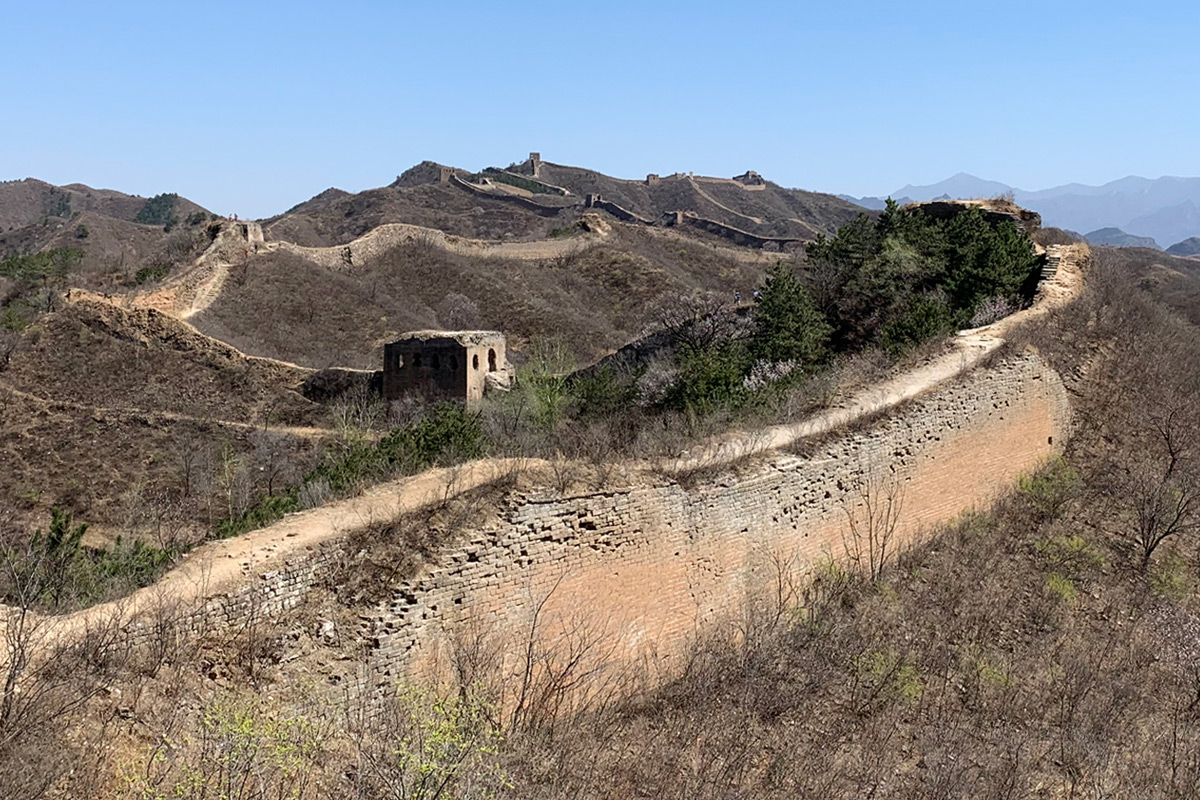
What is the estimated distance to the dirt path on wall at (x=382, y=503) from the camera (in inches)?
270

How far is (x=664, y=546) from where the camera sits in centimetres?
935

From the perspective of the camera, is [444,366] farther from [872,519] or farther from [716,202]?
[716,202]

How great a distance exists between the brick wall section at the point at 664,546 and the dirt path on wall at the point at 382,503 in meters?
0.30

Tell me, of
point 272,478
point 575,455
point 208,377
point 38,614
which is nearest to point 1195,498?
point 575,455

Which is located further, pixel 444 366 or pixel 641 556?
pixel 444 366

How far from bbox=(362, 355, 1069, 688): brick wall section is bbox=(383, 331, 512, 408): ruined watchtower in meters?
13.9

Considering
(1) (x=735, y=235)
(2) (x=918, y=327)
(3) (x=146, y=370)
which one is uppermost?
(1) (x=735, y=235)

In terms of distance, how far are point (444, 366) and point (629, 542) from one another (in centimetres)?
1631

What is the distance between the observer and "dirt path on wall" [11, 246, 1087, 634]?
270 inches

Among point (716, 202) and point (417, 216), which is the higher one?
point (716, 202)

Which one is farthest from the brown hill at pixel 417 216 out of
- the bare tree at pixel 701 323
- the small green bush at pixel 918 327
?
the small green bush at pixel 918 327

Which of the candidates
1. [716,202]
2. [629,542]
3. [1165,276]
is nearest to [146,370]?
[629,542]

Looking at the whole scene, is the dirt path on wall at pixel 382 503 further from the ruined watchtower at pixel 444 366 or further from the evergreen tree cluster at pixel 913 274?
the ruined watchtower at pixel 444 366

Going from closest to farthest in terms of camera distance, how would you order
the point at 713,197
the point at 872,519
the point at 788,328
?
1. the point at 872,519
2. the point at 788,328
3. the point at 713,197
